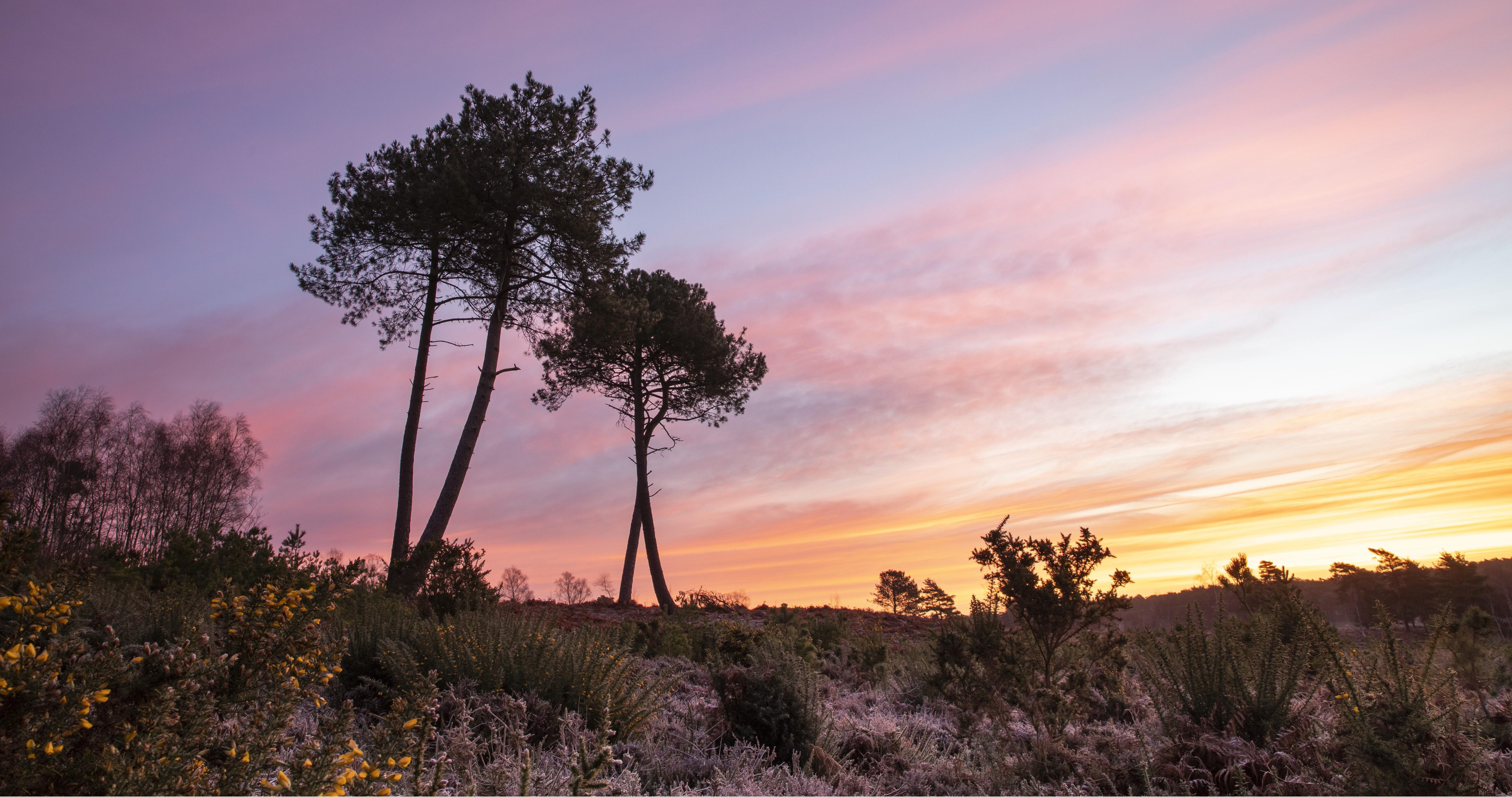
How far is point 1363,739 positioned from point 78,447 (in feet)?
113

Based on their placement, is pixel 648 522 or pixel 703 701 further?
pixel 648 522

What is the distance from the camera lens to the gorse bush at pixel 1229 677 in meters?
3.84

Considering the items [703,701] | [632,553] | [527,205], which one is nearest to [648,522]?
[632,553]

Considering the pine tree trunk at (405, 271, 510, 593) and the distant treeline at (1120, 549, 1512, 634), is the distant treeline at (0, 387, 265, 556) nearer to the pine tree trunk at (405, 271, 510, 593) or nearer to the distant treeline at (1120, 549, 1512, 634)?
the pine tree trunk at (405, 271, 510, 593)

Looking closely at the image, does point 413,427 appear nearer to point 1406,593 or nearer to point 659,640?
point 659,640

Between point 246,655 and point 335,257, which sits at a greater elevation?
point 335,257

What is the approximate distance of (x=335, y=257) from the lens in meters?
13.1

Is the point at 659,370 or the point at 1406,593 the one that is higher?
the point at 659,370

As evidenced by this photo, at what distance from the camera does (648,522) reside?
58.3 feet

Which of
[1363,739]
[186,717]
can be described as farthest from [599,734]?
[1363,739]

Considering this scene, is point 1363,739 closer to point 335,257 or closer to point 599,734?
point 599,734

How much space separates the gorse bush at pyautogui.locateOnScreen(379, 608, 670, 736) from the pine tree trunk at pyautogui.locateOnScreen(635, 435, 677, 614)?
40.9 ft

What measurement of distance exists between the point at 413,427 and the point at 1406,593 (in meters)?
26.2

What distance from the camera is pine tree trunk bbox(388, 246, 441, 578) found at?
1181 cm
